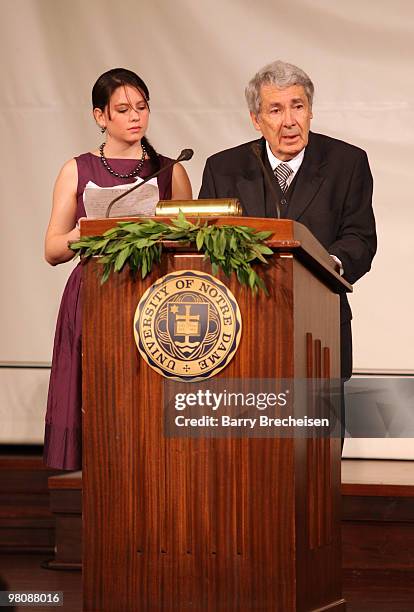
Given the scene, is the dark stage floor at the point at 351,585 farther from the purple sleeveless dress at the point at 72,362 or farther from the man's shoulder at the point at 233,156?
the man's shoulder at the point at 233,156

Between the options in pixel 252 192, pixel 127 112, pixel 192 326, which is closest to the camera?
pixel 192 326

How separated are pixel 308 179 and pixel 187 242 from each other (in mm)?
959

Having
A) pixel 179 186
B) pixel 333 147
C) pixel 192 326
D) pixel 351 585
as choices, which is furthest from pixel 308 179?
pixel 351 585

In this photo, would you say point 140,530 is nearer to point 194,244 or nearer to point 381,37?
point 194,244

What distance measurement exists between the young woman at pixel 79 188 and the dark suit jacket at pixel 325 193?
0.29 meters

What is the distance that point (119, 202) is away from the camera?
287 cm

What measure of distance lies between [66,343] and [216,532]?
1319 millimetres

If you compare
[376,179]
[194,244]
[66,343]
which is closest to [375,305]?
[376,179]

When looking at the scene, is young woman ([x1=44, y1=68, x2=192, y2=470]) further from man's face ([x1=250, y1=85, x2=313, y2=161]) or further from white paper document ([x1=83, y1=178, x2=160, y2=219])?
man's face ([x1=250, y1=85, x2=313, y2=161])

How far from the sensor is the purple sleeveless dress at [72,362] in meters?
3.13

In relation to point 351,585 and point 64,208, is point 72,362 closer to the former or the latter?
point 64,208

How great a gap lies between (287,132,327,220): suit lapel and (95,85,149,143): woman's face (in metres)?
0.49

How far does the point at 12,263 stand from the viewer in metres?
4.29

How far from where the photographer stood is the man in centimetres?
279
